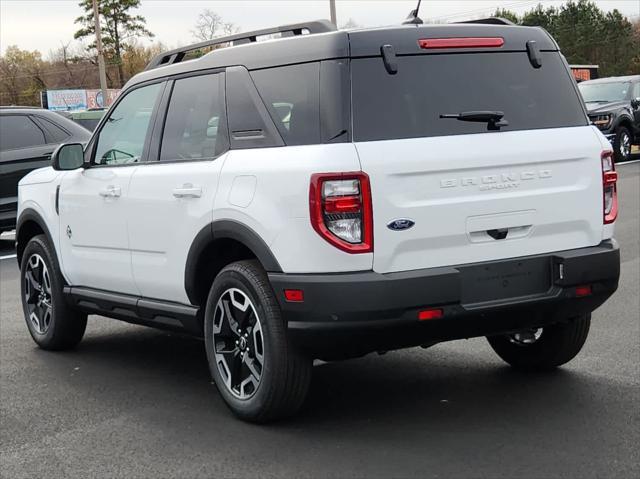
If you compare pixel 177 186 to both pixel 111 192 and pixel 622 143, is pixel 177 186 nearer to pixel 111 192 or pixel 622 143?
pixel 111 192

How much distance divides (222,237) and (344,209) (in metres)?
0.84

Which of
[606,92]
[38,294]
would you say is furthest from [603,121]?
[38,294]

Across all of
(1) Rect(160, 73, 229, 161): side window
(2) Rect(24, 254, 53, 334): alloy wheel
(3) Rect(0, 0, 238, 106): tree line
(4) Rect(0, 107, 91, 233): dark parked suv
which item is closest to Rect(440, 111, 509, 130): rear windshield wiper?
(1) Rect(160, 73, 229, 161): side window

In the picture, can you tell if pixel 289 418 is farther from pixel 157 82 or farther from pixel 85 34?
pixel 85 34

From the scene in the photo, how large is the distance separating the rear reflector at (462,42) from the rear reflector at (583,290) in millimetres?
1250

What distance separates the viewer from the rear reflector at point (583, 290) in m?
5.11

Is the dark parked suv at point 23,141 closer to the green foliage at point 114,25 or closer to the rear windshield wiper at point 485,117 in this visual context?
the rear windshield wiper at point 485,117

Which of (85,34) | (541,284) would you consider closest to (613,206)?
(541,284)

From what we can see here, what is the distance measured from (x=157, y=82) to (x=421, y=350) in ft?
7.77

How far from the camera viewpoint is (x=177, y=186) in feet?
18.4

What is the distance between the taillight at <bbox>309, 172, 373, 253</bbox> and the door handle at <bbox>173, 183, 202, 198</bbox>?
37.8 inches

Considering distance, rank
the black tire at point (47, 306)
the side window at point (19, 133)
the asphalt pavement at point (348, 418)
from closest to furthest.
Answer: the asphalt pavement at point (348, 418) → the black tire at point (47, 306) → the side window at point (19, 133)

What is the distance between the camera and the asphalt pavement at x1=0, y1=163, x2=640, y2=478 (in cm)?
457

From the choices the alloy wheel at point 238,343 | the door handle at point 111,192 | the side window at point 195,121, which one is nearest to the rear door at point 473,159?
the alloy wheel at point 238,343
